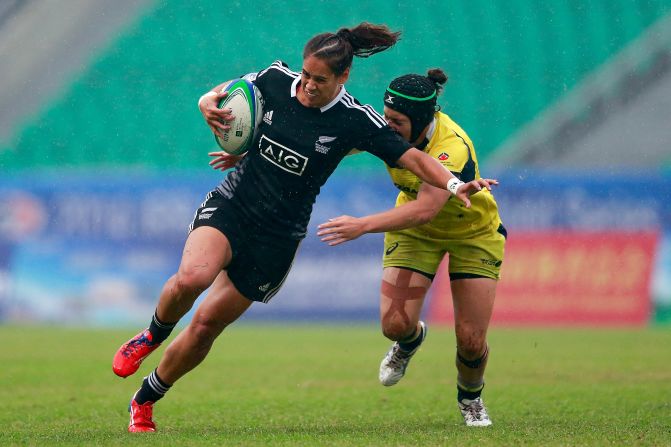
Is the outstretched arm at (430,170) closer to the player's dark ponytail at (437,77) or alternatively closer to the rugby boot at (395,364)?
the player's dark ponytail at (437,77)

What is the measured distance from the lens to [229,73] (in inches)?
826

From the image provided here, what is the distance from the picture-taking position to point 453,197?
23.7 ft

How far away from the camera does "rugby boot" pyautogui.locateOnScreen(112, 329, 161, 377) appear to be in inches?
257

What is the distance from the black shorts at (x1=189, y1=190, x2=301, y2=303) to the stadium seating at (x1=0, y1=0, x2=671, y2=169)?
14.0 meters

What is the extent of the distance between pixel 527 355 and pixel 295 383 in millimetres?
3751

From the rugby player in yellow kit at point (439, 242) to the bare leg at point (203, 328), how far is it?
1.10m

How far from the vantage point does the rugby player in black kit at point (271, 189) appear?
6555 millimetres

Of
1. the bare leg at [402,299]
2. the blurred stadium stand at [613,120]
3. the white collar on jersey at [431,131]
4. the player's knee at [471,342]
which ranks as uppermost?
the blurred stadium stand at [613,120]

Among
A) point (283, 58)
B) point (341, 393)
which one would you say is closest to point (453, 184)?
point (341, 393)

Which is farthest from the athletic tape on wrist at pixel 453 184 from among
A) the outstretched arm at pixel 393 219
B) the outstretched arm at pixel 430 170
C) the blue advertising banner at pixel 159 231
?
the blue advertising banner at pixel 159 231

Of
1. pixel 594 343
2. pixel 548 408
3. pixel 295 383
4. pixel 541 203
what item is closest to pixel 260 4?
pixel 541 203

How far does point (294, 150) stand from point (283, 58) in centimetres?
1483

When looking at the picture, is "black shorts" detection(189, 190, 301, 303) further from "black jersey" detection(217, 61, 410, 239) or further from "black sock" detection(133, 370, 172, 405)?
"black sock" detection(133, 370, 172, 405)

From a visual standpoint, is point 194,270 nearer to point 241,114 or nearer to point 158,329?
point 158,329
